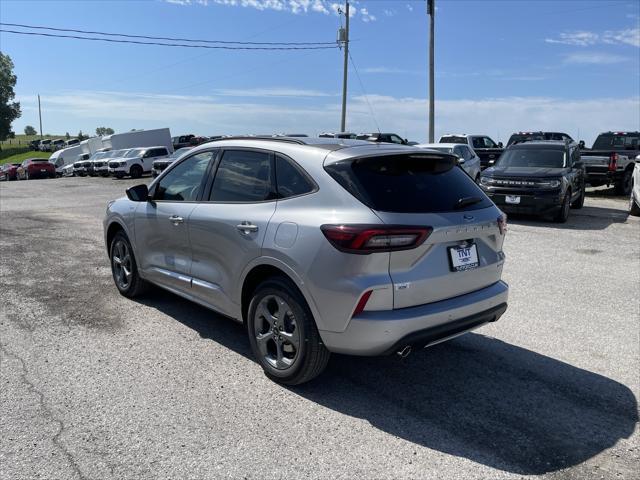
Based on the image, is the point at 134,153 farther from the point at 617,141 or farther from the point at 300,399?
the point at 300,399

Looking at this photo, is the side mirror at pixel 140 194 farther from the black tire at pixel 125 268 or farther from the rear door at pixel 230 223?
the rear door at pixel 230 223

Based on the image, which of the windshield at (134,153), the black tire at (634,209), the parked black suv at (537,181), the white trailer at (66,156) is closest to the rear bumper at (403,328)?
the parked black suv at (537,181)

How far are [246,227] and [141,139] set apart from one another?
41.0 m

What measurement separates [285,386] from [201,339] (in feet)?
4.04

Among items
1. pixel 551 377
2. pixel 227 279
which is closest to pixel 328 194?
pixel 227 279

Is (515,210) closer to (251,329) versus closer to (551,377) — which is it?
(551,377)

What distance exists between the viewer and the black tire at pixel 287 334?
3.64m

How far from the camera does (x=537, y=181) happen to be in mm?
12086

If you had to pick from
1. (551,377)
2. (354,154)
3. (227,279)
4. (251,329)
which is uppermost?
(354,154)

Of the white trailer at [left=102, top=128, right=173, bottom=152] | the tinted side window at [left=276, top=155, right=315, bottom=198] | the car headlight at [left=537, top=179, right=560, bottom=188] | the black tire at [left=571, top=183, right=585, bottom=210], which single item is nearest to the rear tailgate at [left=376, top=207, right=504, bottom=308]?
the tinted side window at [left=276, top=155, right=315, bottom=198]

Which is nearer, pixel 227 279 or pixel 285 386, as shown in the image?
pixel 285 386

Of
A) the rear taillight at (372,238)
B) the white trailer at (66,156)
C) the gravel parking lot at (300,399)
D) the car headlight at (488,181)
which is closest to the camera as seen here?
the gravel parking lot at (300,399)

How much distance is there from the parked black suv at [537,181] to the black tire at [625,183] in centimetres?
514

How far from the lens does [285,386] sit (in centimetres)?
394
